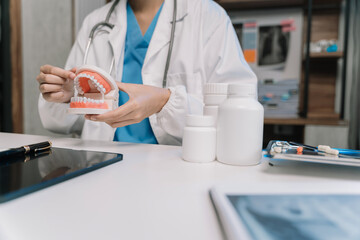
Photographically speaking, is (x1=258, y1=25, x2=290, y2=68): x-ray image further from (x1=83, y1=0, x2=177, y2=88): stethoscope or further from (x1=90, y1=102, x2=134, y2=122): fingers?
(x1=90, y1=102, x2=134, y2=122): fingers

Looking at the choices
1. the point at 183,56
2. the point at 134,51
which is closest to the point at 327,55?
the point at 183,56

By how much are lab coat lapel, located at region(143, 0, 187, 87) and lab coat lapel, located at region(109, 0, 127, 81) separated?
0.11 meters

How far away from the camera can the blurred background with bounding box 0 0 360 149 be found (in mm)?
1609

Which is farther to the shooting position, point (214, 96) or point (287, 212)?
point (214, 96)

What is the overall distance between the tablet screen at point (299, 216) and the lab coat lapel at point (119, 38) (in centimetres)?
80

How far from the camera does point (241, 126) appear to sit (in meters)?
0.46

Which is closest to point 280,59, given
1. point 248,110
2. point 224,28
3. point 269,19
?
point 269,19

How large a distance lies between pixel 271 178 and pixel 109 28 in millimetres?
877

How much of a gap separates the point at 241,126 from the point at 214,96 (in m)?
0.12

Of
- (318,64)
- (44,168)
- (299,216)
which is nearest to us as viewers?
(299,216)

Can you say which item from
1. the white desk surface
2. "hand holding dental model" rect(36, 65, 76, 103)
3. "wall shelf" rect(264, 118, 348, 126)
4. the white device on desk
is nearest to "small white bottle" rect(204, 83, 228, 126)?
the white desk surface

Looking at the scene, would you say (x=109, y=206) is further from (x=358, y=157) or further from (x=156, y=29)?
(x=156, y=29)

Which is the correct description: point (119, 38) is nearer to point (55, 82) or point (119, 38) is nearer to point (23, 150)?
point (55, 82)

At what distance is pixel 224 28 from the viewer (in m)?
0.99
